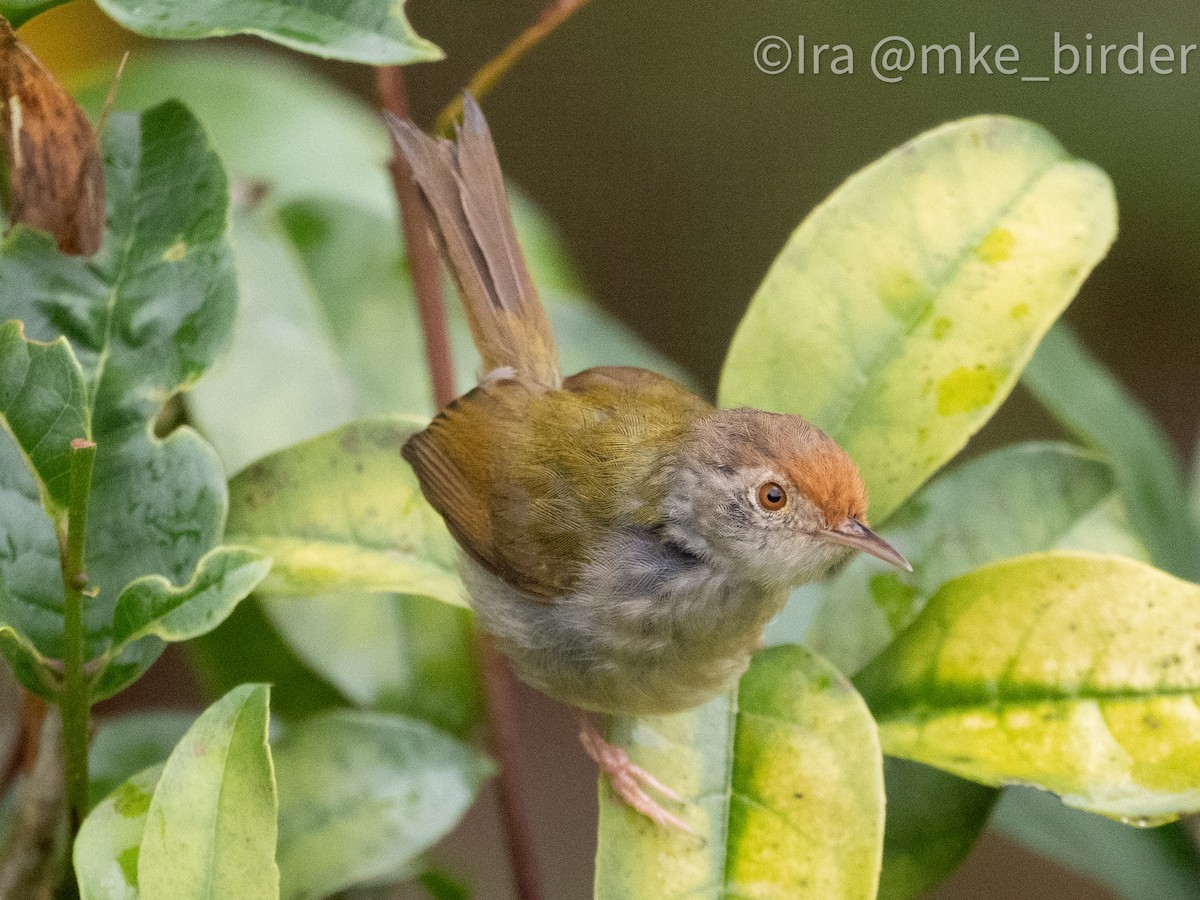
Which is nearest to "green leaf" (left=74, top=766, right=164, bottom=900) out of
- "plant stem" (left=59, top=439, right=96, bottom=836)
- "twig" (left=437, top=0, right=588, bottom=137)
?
"plant stem" (left=59, top=439, right=96, bottom=836)

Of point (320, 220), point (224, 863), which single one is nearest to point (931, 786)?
point (224, 863)

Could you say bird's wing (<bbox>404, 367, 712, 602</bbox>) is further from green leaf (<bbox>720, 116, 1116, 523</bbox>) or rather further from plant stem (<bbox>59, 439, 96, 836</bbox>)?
plant stem (<bbox>59, 439, 96, 836</bbox>)

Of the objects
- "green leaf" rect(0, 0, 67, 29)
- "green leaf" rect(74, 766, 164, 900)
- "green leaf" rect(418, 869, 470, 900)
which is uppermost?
"green leaf" rect(0, 0, 67, 29)

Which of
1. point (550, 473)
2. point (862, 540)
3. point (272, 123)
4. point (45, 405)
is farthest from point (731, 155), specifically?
point (45, 405)

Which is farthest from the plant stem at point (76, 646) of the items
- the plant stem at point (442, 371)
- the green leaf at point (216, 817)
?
the plant stem at point (442, 371)

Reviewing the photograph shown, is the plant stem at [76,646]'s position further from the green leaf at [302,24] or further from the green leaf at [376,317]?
the green leaf at [376,317]

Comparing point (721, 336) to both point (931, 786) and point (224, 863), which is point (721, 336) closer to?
point (931, 786)
